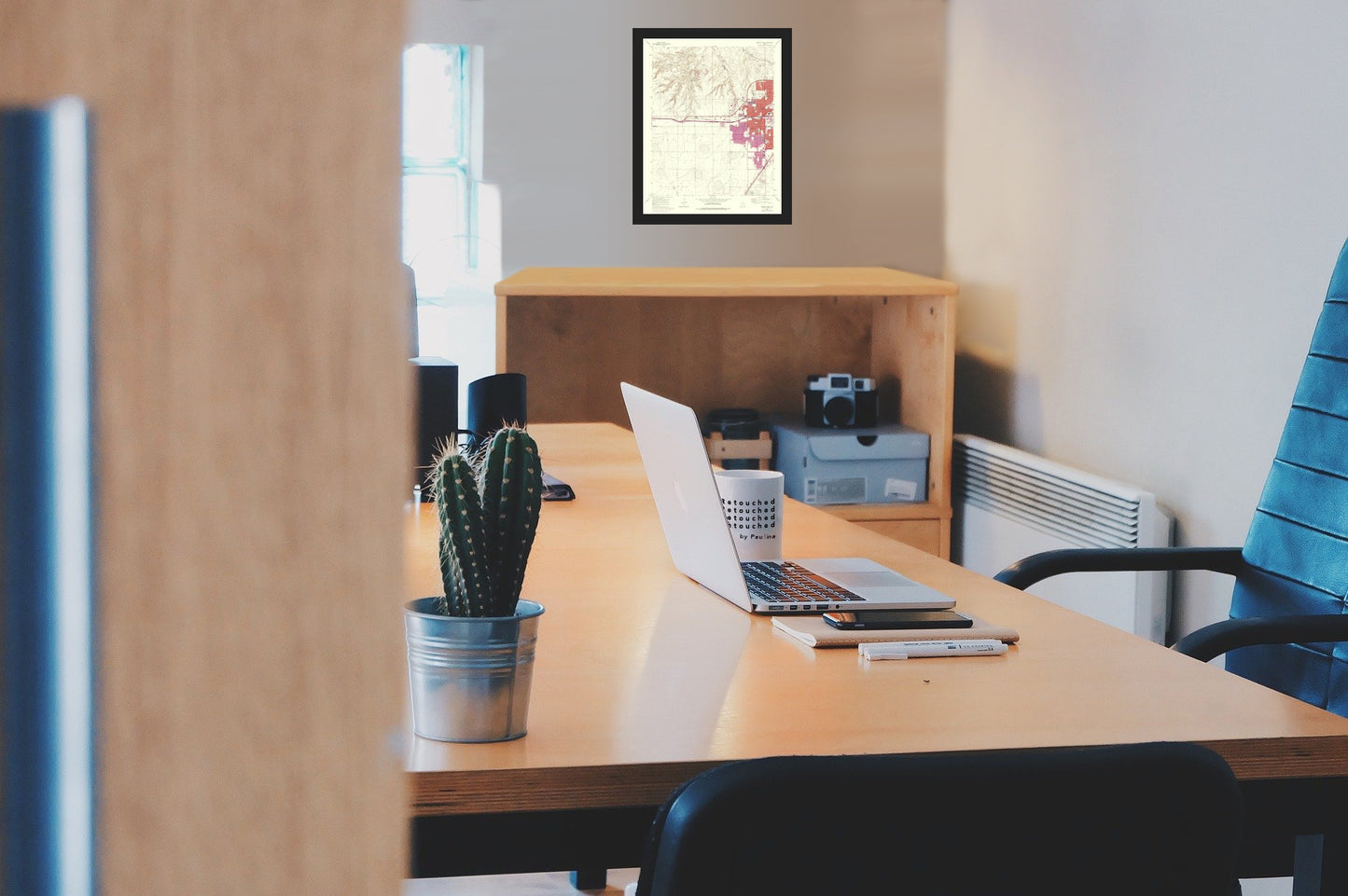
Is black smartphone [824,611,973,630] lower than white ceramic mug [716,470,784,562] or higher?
lower

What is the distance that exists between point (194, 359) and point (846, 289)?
3502 mm

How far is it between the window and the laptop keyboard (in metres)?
2.53

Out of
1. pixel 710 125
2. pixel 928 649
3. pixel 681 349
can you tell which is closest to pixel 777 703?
pixel 928 649

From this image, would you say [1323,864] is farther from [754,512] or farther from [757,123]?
[757,123]

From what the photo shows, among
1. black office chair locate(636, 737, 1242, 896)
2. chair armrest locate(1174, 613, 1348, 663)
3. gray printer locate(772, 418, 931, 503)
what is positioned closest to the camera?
black office chair locate(636, 737, 1242, 896)

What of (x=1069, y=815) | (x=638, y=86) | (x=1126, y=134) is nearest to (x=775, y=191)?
(x=638, y=86)

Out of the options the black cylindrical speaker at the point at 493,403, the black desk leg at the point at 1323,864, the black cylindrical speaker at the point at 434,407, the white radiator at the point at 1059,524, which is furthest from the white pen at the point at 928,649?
the white radiator at the point at 1059,524

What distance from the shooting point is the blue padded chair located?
1.74 m

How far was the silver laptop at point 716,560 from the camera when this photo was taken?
1.44 metres

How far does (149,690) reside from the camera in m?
0.15

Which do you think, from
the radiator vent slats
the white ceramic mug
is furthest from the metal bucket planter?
the radiator vent slats

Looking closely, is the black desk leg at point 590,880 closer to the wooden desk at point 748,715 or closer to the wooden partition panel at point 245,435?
the wooden desk at point 748,715

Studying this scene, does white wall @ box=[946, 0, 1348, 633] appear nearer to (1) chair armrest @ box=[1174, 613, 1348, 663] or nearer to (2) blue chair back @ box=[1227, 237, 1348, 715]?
(2) blue chair back @ box=[1227, 237, 1348, 715]

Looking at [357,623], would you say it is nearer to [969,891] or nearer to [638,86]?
[969,891]
